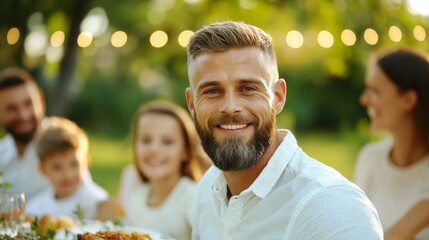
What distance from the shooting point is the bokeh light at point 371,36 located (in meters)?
5.22

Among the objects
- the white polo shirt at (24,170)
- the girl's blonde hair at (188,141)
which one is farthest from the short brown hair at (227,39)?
the white polo shirt at (24,170)

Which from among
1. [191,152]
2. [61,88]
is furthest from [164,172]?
[61,88]

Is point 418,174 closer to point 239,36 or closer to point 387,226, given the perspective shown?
point 387,226

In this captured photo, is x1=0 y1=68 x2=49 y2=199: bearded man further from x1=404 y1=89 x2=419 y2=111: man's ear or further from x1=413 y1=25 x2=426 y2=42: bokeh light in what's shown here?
x1=413 y1=25 x2=426 y2=42: bokeh light

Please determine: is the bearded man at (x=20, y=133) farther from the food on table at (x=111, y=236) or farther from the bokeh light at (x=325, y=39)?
the food on table at (x=111, y=236)

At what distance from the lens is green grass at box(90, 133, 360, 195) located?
13031mm

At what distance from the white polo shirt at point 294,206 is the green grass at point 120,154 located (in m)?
8.76

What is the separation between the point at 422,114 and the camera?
3398 millimetres

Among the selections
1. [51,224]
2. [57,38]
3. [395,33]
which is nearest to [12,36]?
[57,38]

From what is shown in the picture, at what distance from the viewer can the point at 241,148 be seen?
2002mm

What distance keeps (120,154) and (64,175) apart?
503 inches

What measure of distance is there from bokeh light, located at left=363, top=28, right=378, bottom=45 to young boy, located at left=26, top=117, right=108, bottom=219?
2303 millimetres

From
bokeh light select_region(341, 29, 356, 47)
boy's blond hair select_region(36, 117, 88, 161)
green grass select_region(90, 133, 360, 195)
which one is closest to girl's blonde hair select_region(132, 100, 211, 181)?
boy's blond hair select_region(36, 117, 88, 161)

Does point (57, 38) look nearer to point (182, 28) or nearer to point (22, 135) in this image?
point (182, 28)
